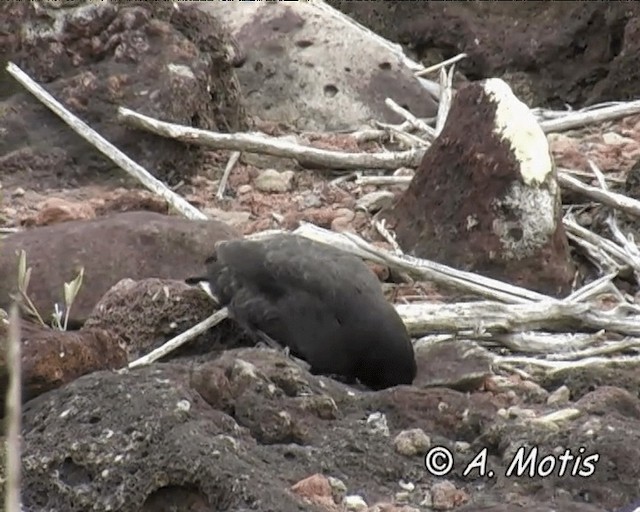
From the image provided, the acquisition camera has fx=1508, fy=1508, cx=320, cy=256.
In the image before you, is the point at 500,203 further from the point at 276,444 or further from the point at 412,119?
the point at 276,444

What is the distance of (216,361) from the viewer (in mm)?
3365

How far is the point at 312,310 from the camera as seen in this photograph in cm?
440

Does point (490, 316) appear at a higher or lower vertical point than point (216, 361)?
lower

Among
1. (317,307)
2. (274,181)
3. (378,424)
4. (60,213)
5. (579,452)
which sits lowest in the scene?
(274,181)

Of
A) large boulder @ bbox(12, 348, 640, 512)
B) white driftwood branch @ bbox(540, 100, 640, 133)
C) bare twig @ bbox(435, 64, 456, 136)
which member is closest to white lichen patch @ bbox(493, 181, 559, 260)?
bare twig @ bbox(435, 64, 456, 136)

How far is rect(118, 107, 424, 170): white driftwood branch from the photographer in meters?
6.51

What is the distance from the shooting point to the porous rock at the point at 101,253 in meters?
4.87

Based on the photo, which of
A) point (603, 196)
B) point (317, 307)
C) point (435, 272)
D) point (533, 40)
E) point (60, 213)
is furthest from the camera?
point (533, 40)

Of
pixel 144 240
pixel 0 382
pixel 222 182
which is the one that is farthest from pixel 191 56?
pixel 0 382

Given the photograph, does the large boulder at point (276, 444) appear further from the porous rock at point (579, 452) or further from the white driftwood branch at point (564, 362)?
the white driftwood branch at point (564, 362)

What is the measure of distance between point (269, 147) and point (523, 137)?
138 cm

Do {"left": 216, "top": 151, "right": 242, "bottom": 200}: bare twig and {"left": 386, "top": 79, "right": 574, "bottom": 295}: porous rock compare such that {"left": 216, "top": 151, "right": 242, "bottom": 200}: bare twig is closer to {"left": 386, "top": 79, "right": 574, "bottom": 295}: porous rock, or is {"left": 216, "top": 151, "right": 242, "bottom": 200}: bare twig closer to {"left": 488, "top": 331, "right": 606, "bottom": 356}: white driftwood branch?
{"left": 386, "top": 79, "right": 574, "bottom": 295}: porous rock

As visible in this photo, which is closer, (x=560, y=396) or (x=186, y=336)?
(x=560, y=396)

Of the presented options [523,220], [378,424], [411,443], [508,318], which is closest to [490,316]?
[508,318]
